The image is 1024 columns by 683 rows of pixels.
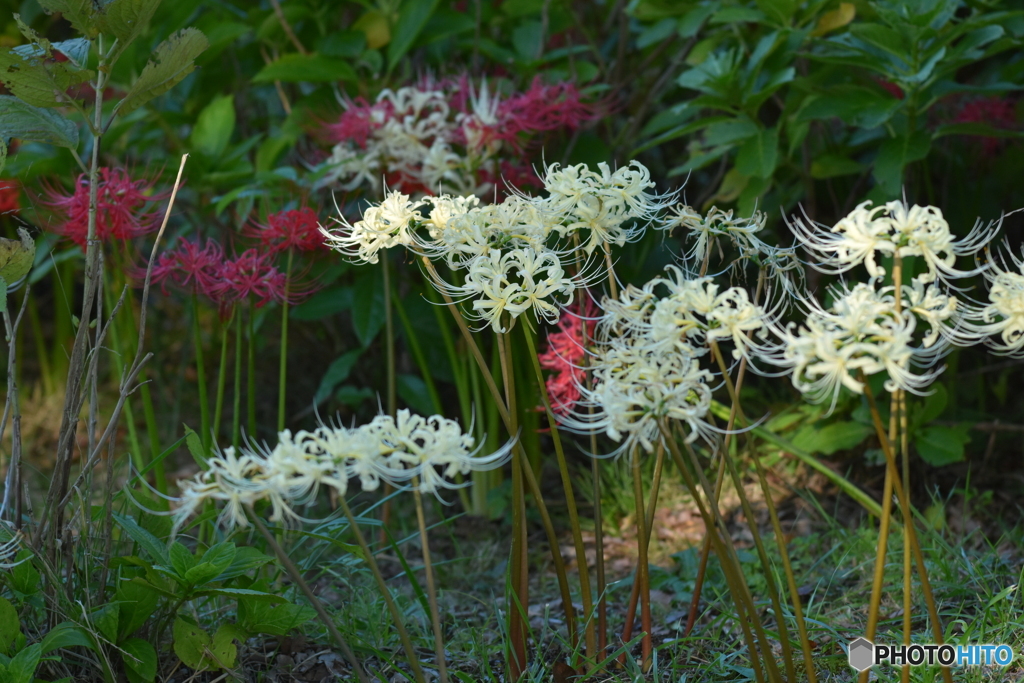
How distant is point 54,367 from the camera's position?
4023 millimetres

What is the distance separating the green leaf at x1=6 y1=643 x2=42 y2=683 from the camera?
1.30m

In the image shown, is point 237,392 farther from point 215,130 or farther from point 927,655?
point 927,655

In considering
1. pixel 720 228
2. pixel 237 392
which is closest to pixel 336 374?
pixel 237 392

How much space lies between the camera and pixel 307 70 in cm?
265

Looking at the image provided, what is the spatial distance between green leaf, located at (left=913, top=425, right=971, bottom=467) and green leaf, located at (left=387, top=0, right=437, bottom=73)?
1.79 meters

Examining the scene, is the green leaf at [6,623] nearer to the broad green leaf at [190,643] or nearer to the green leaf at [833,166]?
the broad green leaf at [190,643]

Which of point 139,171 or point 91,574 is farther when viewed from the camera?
point 139,171

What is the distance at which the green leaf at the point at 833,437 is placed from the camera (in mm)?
2398

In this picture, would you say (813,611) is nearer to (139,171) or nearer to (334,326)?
(334,326)

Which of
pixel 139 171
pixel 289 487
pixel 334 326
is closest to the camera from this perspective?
pixel 289 487

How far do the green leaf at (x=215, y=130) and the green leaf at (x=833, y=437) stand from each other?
1.81m

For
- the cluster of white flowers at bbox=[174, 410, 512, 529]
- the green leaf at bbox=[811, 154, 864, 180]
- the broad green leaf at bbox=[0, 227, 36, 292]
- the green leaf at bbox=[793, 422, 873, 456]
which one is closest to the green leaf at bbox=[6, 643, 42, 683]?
the cluster of white flowers at bbox=[174, 410, 512, 529]

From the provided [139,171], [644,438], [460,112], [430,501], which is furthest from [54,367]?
[644,438]

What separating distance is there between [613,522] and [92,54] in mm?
2138
